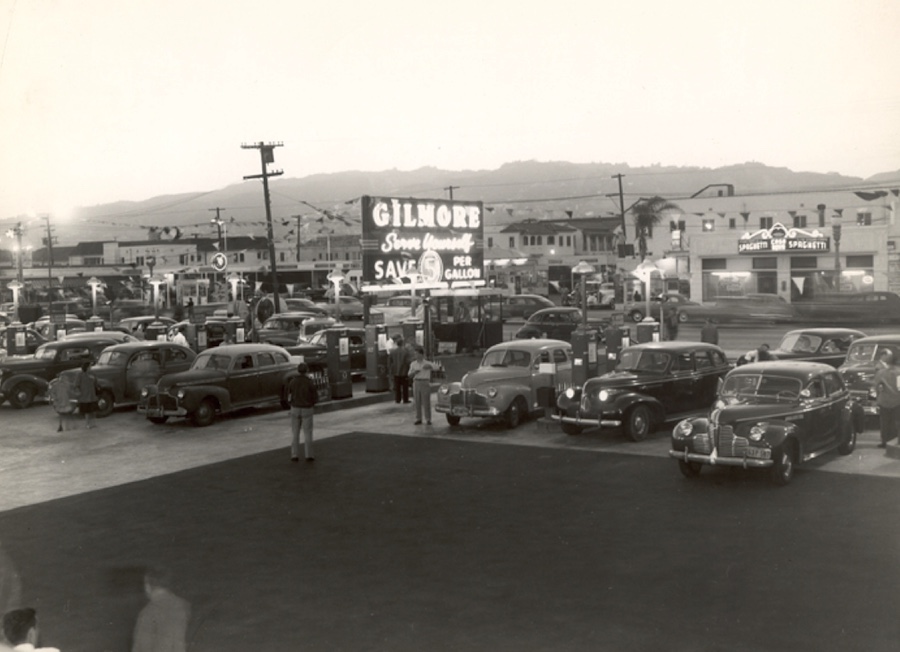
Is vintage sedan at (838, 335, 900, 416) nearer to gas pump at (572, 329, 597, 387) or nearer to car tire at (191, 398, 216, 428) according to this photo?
gas pump at (572, 329, 597, 387)

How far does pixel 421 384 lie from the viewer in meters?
17.6

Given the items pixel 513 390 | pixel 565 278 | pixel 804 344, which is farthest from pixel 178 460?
pixel 565 278

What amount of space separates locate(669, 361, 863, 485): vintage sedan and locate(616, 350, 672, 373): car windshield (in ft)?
8.85

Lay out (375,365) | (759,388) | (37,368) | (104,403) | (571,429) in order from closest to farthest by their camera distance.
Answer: (759,388) < (571,429) < (104,403) < (375,365) < (37,368)

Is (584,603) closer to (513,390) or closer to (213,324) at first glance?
(513,390)

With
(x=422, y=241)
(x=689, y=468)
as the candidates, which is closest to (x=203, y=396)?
(x=689, y=468)

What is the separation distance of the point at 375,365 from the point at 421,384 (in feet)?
15.6

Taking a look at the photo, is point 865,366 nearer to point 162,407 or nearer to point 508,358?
point 508,358

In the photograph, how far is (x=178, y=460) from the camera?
1495cm

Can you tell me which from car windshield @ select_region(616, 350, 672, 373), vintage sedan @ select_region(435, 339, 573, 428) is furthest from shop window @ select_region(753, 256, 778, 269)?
car windshield @ select_region(616, 350, 672, 373)

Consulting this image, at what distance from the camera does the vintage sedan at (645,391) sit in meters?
15.2

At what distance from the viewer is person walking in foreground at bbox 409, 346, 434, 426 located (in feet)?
57.4

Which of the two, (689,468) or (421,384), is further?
(421,384)

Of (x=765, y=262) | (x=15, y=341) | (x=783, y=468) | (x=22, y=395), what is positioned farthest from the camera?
(x=765, y=262)
